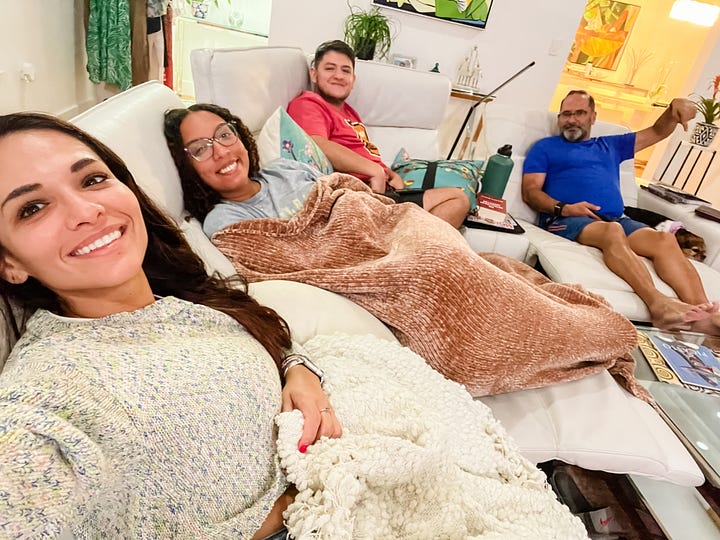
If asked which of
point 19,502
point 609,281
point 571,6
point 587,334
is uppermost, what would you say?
point 571,6

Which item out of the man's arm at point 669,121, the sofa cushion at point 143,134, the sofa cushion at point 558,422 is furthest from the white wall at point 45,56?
the man's arm at point 669,121

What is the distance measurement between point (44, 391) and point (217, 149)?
0.99 metres

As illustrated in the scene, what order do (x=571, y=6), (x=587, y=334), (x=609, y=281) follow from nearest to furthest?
1. (x=587, y=334)
2. (x=609, y=281)
3. (x=571, y=6)

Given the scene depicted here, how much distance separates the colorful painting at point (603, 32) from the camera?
14.9 feet

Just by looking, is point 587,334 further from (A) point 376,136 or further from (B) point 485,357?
(A) point 376,136

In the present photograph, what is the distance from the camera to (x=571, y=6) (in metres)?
3.38

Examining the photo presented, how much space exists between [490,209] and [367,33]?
165 cm

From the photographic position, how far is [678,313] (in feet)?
5.80

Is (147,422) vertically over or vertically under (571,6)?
under

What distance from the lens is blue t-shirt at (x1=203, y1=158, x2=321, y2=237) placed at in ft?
4.26

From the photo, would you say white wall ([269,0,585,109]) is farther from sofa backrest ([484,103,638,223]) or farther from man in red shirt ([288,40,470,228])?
man in red shirt ([288,40,470,228])

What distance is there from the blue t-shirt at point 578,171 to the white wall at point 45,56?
2945 millimetres

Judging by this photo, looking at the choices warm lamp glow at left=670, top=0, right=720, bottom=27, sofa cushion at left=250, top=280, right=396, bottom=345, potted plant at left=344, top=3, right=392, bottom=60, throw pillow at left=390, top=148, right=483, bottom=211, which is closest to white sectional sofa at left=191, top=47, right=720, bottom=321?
throw pillow at left=390, top=148, right=483, bottom=211

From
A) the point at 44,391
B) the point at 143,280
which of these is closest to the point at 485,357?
the point at 143,280
